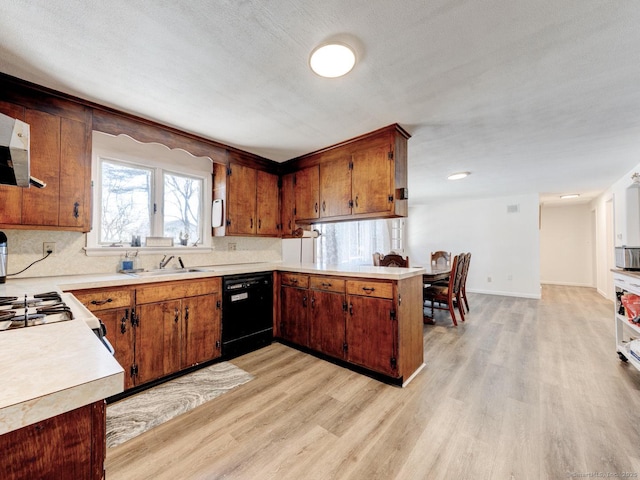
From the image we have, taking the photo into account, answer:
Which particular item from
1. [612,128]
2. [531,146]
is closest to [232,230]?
[531,146]

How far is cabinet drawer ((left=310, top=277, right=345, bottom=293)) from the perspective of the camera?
8.41ft

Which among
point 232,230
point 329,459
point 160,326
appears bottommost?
point 329,459

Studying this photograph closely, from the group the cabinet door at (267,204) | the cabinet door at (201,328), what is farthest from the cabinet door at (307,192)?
the cabinet door at (201,328)

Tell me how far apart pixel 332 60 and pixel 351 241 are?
4276 millimetres

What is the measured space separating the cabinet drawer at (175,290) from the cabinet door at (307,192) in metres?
1.34

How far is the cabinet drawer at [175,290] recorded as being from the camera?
2131mm

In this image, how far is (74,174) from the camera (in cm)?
209

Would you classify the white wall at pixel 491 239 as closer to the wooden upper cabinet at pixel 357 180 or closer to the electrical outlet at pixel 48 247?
the wooden upper cabinet at pixel 357 180

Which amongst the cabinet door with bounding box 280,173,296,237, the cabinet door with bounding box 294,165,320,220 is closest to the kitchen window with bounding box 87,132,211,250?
the cabinet door with bounding box 280,173,296,237

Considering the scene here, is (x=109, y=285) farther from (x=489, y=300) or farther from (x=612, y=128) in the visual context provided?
(x=489, y=300)

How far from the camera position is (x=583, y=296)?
5797 millimetres

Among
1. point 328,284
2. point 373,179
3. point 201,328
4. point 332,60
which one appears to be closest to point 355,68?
point 332,60

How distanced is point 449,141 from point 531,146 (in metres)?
1.02

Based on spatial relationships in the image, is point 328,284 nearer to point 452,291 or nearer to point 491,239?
point 452,291
